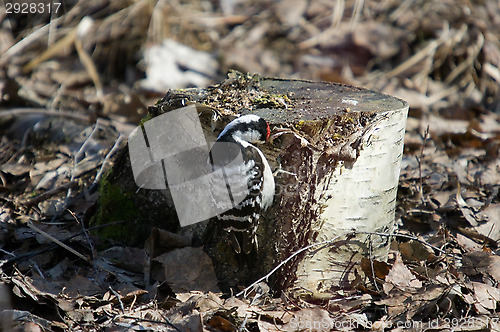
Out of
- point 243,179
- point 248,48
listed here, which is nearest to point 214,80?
point 248,48

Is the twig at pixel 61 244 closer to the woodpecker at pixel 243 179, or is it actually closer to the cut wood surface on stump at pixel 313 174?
the cut wood surface on stump at pixel 313 174

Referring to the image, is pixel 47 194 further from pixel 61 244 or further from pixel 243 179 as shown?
pixel 243 179

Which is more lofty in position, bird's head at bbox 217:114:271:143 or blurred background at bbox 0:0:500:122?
bird's head at bbox 217:114:271:143

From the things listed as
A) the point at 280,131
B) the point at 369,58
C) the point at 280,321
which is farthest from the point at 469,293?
the point at 369,58

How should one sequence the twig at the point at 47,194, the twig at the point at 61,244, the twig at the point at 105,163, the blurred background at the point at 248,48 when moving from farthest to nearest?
1. the blurred background at the point at 248,48
2. the twig at the point at 105,163
3. the twig at the point at 47,194
4. the twig at the point at 61,244

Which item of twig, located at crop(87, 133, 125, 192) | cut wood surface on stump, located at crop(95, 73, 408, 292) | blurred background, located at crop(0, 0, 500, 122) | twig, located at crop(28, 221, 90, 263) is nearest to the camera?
cut wood surface on stump, located at crop(95, 73, 408, 292)

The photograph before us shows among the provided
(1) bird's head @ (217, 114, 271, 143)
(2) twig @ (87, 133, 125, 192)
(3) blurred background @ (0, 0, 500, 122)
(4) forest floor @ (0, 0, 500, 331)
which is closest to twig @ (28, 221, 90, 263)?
(4) forest floor @ (0, 0, 500, 331)

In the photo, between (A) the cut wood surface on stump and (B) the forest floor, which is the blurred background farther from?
(A) the cut wood surface on stump

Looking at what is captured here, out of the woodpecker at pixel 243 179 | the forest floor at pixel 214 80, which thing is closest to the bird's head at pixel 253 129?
the woodpecker at pixel 243 179

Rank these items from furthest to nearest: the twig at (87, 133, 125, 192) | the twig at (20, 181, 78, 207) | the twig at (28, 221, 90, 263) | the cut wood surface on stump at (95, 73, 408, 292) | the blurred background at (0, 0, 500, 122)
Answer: the blurred background at (0, 0, 500, 122) → the twig at (87, 133, 125, 192) → the twig at (20, 181, 78, 207) → the twig at (28, 221, 90, 263) → the cut wood surface on stump at (95, 73, 408, 292)
